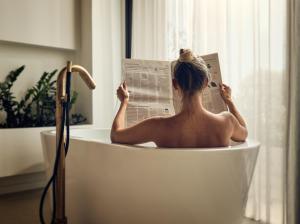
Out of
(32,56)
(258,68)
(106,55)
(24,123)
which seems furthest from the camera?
(106,55)

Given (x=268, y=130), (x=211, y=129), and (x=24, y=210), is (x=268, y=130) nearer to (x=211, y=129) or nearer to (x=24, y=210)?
(x=211, y=129)

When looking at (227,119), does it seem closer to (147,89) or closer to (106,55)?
(147,89)

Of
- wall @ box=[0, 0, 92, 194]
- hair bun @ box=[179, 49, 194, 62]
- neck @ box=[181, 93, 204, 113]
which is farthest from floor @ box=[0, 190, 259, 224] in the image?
hair bun @ box=[179, 49, 194, 62]

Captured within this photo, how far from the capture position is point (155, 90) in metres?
1.86

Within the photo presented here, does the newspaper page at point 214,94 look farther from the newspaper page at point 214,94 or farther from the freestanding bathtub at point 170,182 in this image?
the freestanding bathtub at point 170,182

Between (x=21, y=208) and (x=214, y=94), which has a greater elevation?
(x=214, y=94)

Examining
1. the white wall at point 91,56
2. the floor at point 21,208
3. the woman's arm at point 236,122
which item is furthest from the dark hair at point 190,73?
the white wall at point 91,56

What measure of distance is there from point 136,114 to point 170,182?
1.58ft

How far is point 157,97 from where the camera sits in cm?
186

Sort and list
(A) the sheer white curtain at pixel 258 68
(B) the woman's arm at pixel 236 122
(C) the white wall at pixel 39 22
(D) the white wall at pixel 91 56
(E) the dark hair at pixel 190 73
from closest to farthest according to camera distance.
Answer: (E) the dark hair at pixel 190 73 < (B) the woman's arm at pixel 236 122 < (A) the sheer white curtain at pixel 258 68 < (C) the white wall at pixel 39 22 < (D) the white wall at pixel 91 56

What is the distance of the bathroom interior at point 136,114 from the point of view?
144 cm

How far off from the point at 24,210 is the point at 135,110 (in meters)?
1.20

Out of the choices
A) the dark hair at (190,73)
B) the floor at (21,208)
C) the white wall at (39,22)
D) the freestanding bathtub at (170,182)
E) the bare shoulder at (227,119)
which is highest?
the white wall at (39,22)

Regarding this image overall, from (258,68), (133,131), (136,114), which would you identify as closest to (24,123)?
(136,114)
